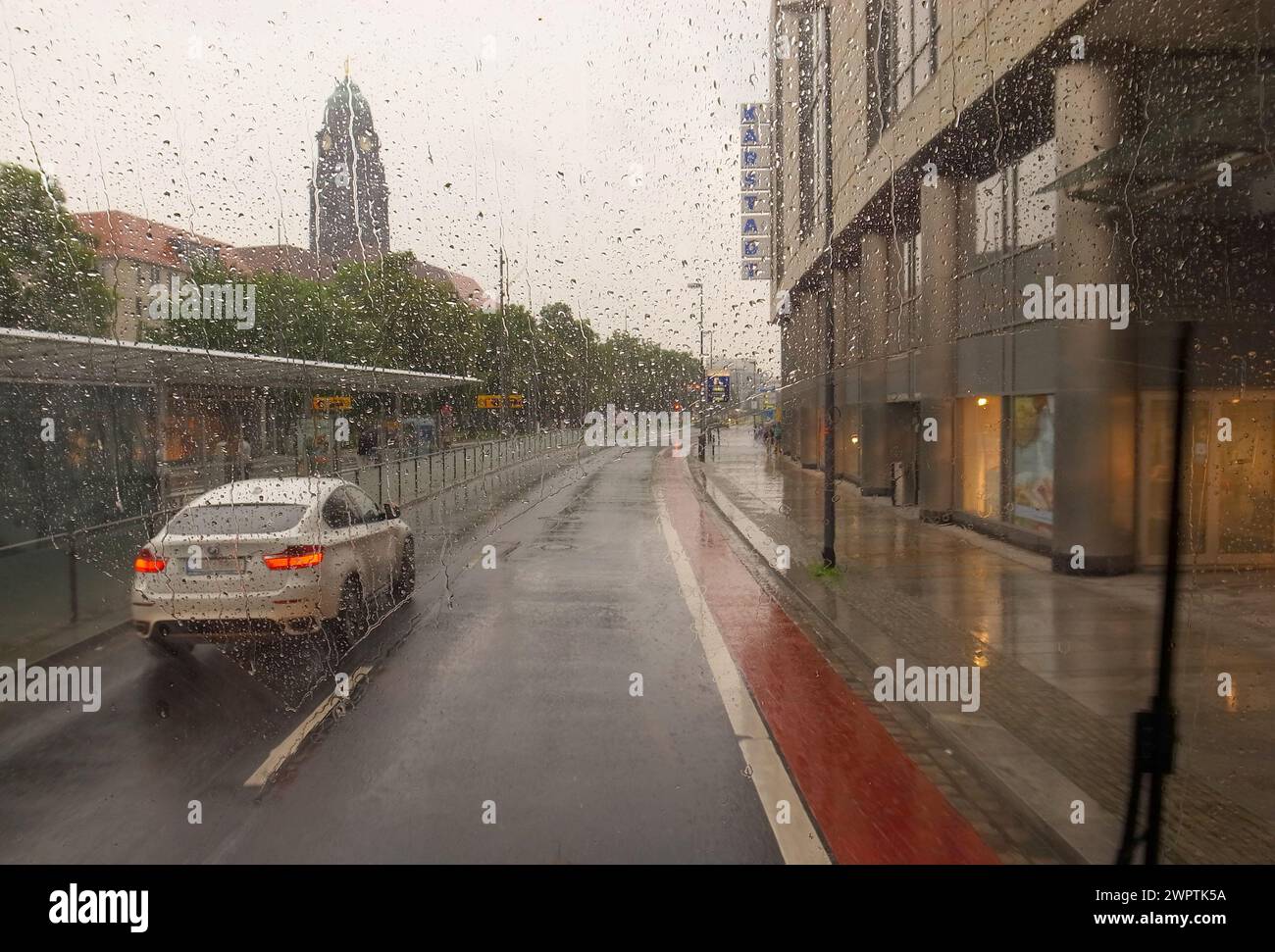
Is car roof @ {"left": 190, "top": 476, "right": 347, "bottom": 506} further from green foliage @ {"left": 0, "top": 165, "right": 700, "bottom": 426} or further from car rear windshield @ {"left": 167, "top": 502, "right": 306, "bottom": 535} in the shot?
green foliage @ {"left": 0, "top": 165, "right": 700, "bottom": 426}

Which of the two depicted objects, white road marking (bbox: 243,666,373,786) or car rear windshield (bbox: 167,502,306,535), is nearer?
white road marking (bbox: 243,666,373,786)

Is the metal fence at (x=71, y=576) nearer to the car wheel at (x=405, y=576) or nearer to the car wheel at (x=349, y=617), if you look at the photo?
the car wheel at (x=349, y=617)

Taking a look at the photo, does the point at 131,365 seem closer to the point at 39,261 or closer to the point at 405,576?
the point at 405,576

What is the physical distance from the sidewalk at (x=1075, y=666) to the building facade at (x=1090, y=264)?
1108 mm

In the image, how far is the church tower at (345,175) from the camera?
12688mm

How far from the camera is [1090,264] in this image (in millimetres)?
11336

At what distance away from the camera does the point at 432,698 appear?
693 cm

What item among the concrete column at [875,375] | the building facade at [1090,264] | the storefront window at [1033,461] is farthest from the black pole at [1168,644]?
the concrete column at [875,375]

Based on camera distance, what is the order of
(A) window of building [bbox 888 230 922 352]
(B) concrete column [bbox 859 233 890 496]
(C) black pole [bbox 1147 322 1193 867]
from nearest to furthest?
1. (C) black pole [bbox 1147 322 1193 867]
2. (A) window of building [bbox 888 230 922 352]
3. (B) concrete column [bbox 859 233 890 496]

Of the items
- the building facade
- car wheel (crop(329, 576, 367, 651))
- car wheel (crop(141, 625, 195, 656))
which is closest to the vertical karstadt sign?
the building facade

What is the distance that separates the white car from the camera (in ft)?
23.9

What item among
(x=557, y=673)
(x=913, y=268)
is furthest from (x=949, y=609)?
(x=913, y=268)

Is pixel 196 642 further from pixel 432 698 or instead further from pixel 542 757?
pixel 542 757

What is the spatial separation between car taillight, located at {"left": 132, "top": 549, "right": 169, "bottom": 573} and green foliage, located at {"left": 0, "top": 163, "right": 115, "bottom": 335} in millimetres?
12088
